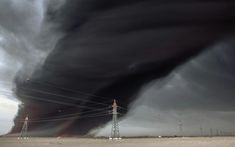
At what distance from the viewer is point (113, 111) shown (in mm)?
188750

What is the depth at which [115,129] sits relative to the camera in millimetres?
182500

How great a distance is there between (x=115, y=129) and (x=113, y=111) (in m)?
11.1
